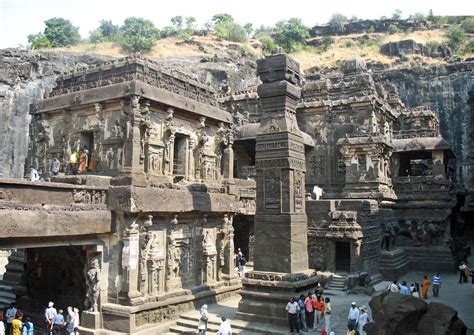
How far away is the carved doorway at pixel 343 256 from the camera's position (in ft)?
63.5

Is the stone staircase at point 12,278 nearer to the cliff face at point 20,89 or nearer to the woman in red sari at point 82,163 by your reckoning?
the woman in red sari at point 82,163

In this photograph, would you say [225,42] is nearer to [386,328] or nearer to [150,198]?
[150,198]

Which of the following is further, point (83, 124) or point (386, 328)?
point (83, 124)

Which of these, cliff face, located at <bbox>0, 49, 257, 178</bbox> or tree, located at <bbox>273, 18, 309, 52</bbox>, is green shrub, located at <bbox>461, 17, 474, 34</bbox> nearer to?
tree, located at <bbox>273, 18, 309, 52</bbox>

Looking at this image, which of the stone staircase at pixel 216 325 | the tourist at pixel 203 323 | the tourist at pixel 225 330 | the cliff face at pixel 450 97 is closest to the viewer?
the tourist at pixel 225 330

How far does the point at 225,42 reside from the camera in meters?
67.9

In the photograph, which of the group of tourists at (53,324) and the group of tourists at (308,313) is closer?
the group of tourists at (308,313)

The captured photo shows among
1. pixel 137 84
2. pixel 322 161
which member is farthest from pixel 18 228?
pixel 322 161

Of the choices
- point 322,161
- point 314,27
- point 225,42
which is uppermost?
point 314,27

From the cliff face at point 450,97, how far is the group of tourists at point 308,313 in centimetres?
3158

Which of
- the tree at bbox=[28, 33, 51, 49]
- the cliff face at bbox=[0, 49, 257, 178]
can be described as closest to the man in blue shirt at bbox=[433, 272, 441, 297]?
the cliff face at bbox=[0, 49, 257, 178]

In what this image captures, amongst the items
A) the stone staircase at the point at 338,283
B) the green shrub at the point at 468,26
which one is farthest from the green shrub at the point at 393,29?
the stone staircase at the point at 338,283

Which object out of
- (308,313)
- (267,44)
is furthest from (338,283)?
(267,44)

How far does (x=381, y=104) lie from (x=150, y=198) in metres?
18.1
